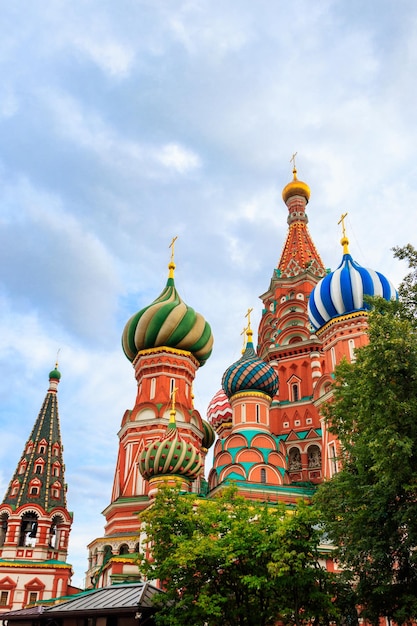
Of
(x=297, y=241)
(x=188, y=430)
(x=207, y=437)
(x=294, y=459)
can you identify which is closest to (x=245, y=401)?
(x=188, y=430)

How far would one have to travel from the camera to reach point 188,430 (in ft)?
96.1

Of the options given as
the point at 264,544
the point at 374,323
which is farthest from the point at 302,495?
the point at 374,323

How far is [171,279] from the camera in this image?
34.5 meters

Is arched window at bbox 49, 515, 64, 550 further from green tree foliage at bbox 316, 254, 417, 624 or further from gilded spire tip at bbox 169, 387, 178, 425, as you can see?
green tree foliage at bbox 316, 254, 417, 624

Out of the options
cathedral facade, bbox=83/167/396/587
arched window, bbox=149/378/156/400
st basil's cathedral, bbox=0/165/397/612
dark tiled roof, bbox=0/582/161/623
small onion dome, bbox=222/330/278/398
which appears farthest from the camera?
arched window, bbox=149/378/156/400

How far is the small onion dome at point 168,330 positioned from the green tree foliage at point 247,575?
16.9 metres

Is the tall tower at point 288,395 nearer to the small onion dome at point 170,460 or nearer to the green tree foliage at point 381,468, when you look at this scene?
the small onion dome at point 170,460

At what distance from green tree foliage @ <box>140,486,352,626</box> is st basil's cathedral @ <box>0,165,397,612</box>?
842cm

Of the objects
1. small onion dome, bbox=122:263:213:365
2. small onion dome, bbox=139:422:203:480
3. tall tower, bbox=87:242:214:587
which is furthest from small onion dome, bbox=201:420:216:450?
small onion dome, bbox=139:422:203:480

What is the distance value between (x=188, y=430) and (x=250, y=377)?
4751 millimetres

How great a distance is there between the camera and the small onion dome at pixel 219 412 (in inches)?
1511

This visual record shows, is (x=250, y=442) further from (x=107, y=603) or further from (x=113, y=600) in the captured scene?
(x=107, y=603)

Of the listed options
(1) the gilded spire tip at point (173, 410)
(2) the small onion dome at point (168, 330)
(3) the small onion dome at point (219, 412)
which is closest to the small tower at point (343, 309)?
(1) the gilded spire tip at point (173, 410)

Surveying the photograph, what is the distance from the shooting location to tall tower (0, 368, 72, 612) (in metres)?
27.3
